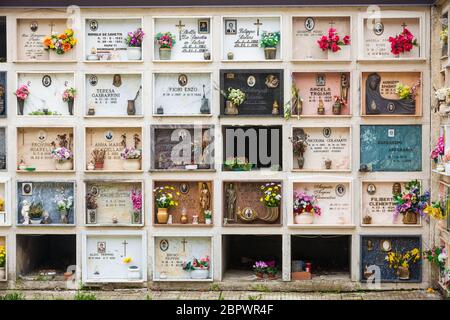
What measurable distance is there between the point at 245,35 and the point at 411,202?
361 cm

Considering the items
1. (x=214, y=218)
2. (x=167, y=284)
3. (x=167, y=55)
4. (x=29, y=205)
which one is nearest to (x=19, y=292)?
(x=29, y=205)

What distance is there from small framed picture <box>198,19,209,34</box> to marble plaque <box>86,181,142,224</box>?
8.55 feet

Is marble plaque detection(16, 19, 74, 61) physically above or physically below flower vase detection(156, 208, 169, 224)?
above

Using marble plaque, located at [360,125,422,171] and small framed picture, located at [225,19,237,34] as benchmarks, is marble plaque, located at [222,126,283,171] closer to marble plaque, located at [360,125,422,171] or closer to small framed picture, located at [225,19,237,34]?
marble plaque, located at [360,125,422,171]

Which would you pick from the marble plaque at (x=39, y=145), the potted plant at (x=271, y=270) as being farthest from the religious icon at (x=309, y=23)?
the marble plaque at (x=39, y=145)

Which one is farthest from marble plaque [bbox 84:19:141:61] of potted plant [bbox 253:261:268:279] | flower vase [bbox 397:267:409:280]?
flower vase [bbox 397:267:409:280]

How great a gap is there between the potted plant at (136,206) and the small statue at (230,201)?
138 centimetres

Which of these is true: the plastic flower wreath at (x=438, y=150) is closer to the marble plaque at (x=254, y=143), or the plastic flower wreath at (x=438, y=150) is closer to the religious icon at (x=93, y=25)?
the marble plaque at (x=254, y=143)

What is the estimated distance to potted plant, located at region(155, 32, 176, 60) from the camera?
11344mm

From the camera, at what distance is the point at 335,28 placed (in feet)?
37.5

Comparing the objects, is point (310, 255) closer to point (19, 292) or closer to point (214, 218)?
point (214, 218)

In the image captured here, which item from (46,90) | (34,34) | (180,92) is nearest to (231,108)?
(180,92)

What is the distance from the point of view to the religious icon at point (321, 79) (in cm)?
A: 1152

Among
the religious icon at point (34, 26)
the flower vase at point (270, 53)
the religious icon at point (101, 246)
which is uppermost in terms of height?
the religious icon at point (34, 26)
